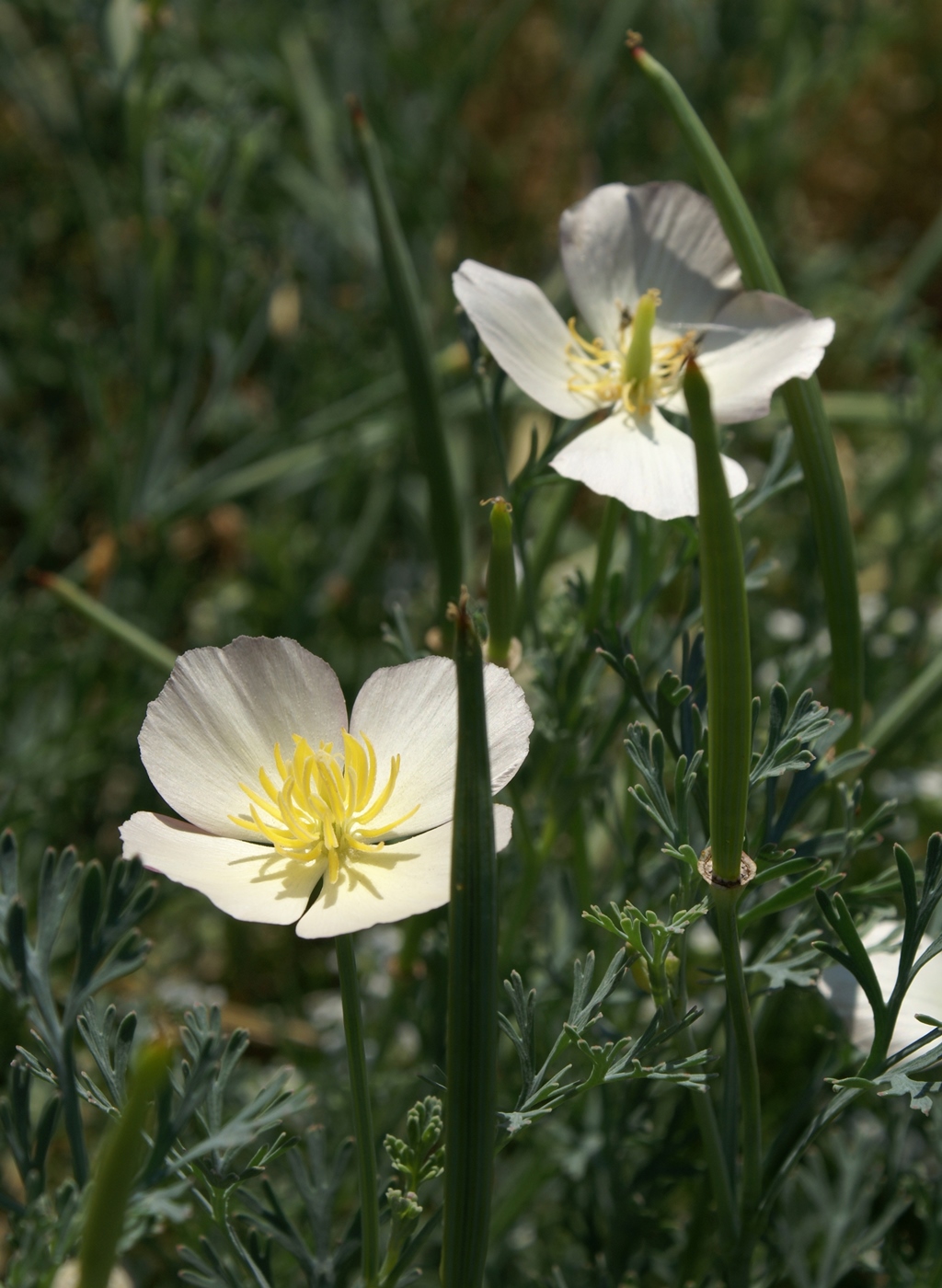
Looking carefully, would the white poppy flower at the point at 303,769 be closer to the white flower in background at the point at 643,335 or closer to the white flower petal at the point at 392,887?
the white flower petal at the point at 392,887

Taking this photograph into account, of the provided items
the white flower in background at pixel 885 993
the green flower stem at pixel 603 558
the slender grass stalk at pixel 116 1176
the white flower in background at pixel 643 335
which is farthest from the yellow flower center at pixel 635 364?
Result: the slender grass stalk at pixel 116 1176

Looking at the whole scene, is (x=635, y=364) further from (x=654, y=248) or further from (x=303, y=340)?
(x=303, y=340)

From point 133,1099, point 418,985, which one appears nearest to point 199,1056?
point 133,1099

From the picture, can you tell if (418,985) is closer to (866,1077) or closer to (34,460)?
(866,1077)

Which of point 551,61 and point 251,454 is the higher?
point 551,61

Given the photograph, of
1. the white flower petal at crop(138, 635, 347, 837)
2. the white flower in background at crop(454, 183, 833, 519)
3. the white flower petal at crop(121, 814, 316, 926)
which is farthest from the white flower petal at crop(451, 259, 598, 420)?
the white flower petal at crop(121, 814, 316, 926)

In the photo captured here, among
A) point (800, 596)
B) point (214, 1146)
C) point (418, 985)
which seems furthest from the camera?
point (800, 596)

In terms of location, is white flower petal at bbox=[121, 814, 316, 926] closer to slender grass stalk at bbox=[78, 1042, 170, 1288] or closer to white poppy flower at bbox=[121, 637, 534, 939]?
white poppy flower at bbox=[121, 637, 534, 939]
